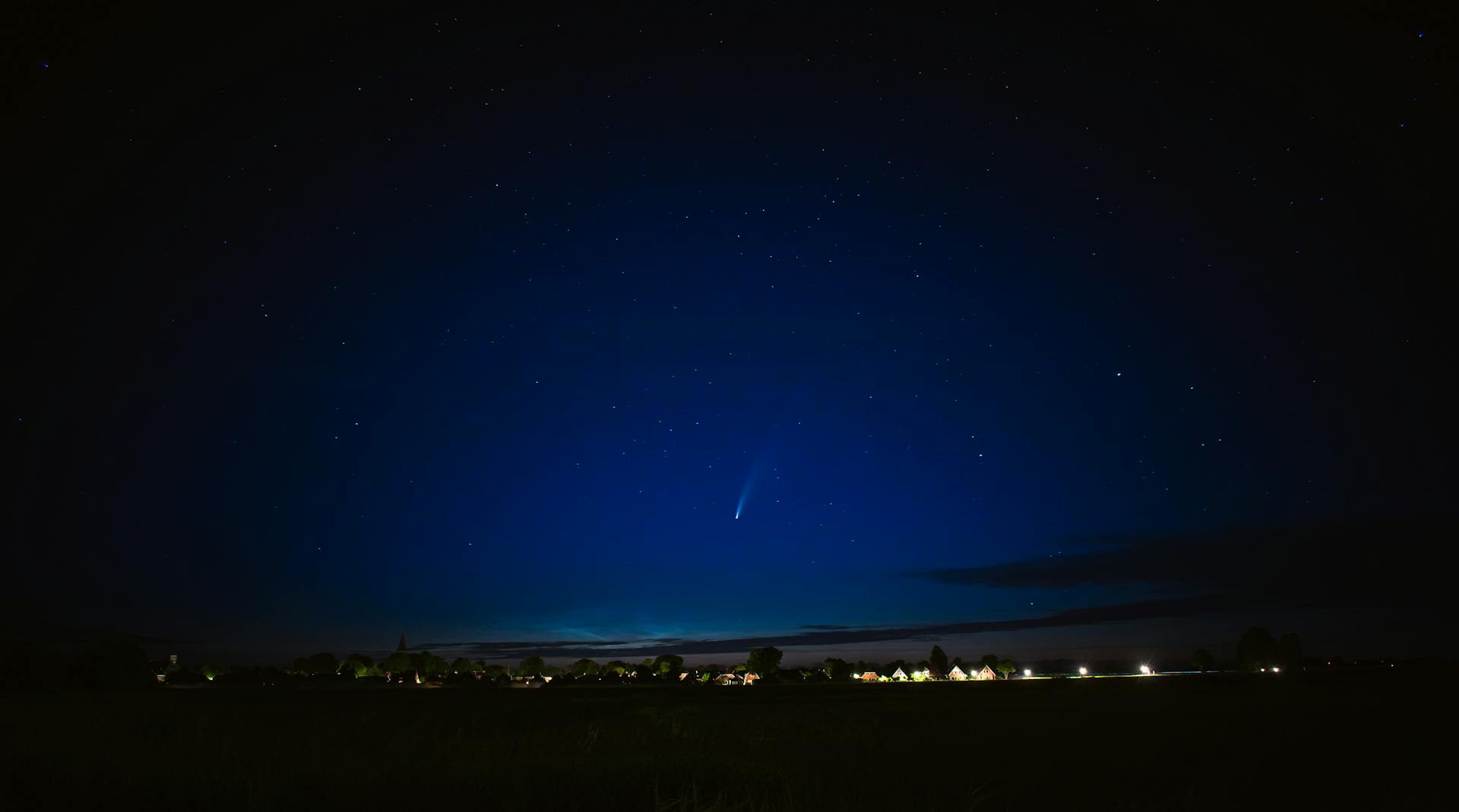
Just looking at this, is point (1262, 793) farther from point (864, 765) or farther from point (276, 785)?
point (276, 785)

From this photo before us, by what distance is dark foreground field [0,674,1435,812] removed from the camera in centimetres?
1162

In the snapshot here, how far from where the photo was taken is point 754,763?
48.8ft

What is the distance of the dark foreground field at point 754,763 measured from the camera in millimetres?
11617

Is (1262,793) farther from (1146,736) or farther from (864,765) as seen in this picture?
(1146,736)

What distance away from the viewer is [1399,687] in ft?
167

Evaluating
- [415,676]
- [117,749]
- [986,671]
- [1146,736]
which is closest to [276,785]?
[117,749]

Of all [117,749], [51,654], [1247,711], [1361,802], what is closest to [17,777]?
[117,749]

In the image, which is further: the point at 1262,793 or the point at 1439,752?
the point at 1439,752

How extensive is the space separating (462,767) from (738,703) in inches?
1454

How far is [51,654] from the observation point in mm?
88750

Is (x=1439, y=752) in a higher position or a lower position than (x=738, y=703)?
higher

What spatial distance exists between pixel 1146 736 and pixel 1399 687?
43.2 m

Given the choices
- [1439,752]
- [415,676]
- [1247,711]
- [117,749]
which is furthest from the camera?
[415,676]

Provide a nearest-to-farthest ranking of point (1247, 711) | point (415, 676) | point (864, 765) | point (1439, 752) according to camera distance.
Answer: point (864, 765)
point (1439, 752)
point (1247, 711)
point (415, 676)
